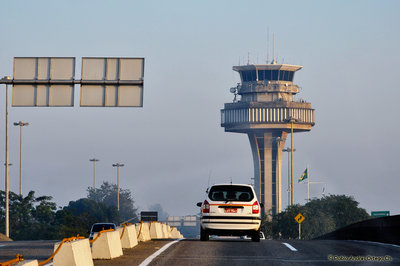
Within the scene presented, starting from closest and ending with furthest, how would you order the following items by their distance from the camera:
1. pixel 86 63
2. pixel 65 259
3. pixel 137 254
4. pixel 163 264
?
pixel 65 259, pixel 163 264, pixel 137 254, pixel 86 63

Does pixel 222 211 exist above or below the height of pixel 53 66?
below

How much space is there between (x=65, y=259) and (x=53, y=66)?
1523 centimetres

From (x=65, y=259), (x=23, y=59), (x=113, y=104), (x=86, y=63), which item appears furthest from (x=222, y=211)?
(x=65, y=259)

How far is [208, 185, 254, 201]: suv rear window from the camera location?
2788 cm

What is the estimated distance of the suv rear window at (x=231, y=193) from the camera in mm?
27875

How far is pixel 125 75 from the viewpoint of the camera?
29516mm

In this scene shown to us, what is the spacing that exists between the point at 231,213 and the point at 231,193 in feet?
2.64

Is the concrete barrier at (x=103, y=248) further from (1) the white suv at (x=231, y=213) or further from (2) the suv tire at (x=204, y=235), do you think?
(2) the suv tire at (x=204, y=235)

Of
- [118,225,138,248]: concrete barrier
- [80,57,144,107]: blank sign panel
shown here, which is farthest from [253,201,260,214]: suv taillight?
[80,57,144,107]: blank sign panel

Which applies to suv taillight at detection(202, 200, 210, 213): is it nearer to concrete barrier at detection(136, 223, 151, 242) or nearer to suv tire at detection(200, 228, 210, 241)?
suv tire at detection(200, 228, 210, 241)

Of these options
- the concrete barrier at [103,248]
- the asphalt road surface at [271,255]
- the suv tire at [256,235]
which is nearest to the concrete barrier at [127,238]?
the asphalt road surface at [271,255]

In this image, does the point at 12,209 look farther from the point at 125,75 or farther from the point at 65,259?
the point at 65,259

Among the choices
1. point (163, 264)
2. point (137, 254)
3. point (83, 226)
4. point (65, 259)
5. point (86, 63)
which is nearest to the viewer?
A: point (65, 259)

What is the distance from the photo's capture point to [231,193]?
91.8 ft
